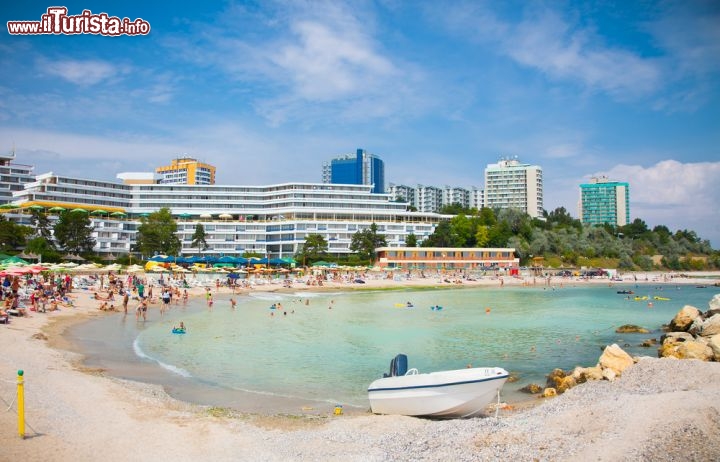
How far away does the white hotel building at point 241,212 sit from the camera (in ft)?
357

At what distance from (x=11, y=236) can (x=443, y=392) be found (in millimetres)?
88121

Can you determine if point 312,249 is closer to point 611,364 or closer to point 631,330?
point 631,330

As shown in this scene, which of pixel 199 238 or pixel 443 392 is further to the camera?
pixel 199 238

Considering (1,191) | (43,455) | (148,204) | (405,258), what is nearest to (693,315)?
(43,455)

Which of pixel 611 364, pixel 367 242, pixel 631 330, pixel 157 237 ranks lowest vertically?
pixel 631 330

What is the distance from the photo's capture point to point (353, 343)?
90.8 feet

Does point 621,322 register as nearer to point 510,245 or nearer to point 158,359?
point 158,359

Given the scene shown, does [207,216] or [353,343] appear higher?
[207,216]

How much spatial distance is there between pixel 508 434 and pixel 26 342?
67.5 feet

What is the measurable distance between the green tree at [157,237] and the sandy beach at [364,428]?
83159 millimetres

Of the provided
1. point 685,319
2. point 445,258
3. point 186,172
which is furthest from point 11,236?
point 186,172

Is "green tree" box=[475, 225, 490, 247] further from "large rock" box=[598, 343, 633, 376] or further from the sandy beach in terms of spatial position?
the sandy beach

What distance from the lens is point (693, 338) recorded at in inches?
936

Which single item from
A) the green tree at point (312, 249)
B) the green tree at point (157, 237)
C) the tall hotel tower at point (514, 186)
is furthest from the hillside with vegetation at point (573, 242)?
the green tree at point (157, 237)
